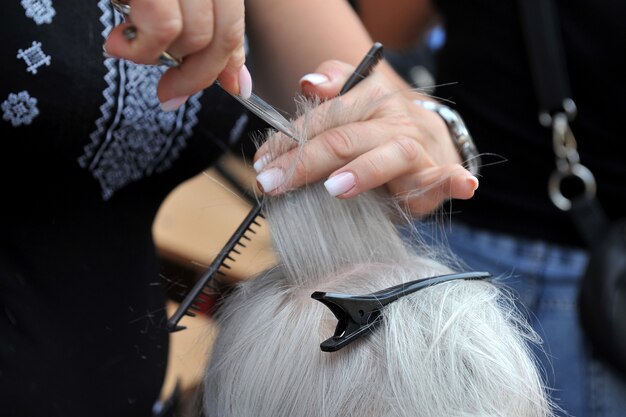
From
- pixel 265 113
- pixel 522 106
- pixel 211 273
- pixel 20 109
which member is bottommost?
pixel 522 106

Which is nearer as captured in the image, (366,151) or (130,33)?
(130,33)

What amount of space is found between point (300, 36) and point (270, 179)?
0.99 feet

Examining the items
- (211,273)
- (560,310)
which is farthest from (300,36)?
(560,310)

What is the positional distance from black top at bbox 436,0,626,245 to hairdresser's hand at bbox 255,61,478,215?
0.52m

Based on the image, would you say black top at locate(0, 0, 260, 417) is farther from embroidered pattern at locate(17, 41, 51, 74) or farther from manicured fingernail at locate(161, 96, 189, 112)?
manicured fingernail at locate(161, 96, 189, 112)

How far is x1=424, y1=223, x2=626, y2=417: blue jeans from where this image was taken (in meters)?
1.31

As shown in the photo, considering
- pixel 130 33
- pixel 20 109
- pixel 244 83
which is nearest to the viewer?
pixel 130 33

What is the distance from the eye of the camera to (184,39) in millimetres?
566

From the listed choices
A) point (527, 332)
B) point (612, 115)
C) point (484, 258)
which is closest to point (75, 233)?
point (527, 332)

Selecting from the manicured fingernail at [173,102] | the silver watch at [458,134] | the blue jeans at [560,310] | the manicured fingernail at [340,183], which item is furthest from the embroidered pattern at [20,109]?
the blue jeans at [560,310]

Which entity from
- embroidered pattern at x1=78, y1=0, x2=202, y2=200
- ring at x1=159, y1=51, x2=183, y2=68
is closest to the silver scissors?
ring at x1=159, y1=51, x2=183, y2=68

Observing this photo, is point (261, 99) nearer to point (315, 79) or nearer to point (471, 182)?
point (315, 79)

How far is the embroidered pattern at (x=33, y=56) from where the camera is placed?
0.76 m

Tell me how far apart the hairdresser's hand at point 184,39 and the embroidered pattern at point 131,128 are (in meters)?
0.23
